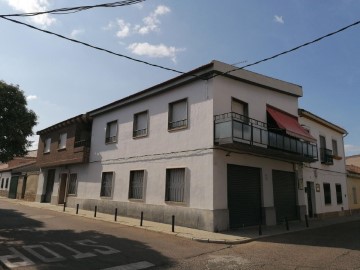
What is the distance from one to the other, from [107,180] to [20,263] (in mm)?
13016

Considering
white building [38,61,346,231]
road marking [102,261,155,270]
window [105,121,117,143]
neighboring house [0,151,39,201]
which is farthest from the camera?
neighboring house [0,151,39,201]

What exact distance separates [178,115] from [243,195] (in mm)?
5176

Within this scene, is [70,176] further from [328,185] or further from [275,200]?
[328,185]

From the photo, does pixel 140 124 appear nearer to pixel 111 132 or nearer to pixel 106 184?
pixel 111 132

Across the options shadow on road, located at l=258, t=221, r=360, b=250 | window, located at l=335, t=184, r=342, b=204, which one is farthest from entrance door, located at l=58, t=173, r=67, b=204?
window, located at l=335, t=184, r=342, b=204

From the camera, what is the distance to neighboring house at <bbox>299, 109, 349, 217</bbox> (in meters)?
20.4

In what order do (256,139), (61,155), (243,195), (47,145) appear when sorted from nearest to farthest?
(256,139) < (243,195) < (61,155) < (47,145)

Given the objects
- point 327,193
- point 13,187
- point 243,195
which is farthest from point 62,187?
point 327,193

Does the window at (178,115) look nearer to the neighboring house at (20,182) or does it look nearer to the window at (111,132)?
the window at (111,132)

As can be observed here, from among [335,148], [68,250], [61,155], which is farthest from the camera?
[61,155]

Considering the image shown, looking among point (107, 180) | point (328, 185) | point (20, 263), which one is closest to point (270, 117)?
point (328, 185)

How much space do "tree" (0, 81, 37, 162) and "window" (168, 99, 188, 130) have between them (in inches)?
263

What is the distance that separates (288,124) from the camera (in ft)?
53.3

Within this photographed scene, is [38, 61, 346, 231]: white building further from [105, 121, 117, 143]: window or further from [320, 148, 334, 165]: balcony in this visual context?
[320, 148, 334, 165]: balcony
